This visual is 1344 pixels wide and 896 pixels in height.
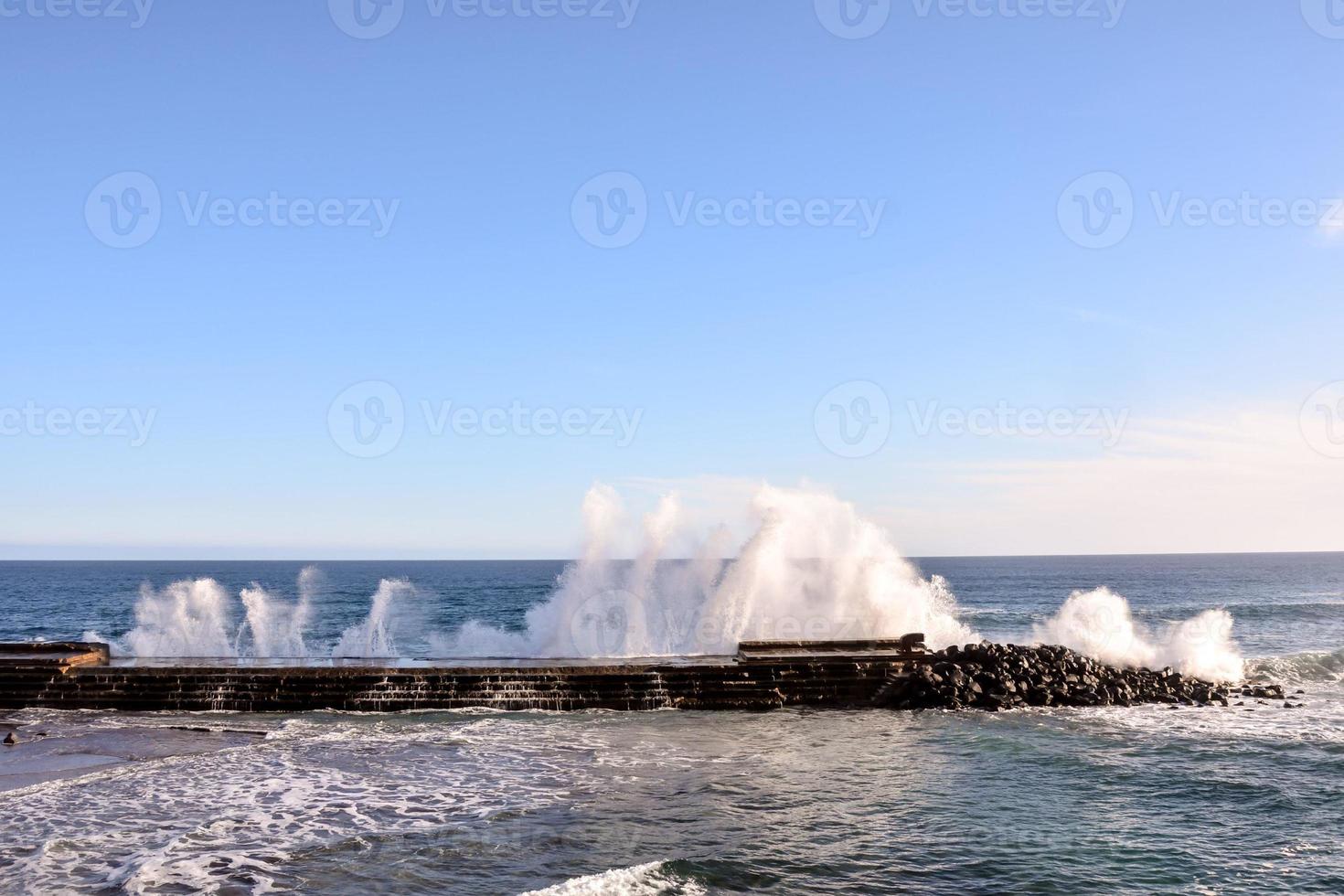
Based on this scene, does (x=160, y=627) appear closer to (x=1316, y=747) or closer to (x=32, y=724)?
(x=32, y=724)

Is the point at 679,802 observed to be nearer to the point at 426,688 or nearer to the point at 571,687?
the point at 571,687

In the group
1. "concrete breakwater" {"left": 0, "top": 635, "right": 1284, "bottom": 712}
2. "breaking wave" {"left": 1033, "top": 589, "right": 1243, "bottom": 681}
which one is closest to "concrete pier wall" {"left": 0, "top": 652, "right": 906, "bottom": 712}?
"concrete breakwater" {"left": 0, "top": 635, "right": 1284, "bottom": 712}

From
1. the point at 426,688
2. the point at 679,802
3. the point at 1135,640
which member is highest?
the point at 1135,640

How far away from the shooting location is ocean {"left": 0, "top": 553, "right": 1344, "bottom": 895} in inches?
464

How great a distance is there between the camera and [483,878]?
11586mm

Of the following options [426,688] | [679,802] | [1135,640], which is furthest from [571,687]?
[1135,640]

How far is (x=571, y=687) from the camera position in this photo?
23547 mm

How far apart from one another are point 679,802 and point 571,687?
29.7 ft

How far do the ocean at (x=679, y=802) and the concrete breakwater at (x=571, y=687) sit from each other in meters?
0.74

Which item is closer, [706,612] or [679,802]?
[679,802]

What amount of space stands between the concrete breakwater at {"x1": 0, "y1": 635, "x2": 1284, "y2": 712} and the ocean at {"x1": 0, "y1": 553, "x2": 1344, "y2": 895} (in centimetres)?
74

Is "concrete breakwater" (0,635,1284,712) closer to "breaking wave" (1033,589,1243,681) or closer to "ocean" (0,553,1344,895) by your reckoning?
"ocean" (0,553,1344,895)

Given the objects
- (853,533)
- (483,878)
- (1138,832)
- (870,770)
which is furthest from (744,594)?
(483,878)

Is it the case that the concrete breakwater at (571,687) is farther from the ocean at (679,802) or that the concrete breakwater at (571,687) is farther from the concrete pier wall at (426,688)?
the ocean at (679,802)
